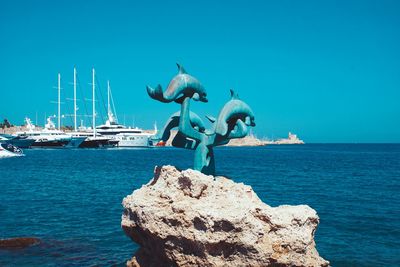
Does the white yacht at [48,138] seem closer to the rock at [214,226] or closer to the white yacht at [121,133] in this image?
the white yacht at [121,133]

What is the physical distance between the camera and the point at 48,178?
34.4m

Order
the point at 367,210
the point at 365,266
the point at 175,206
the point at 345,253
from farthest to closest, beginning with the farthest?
the point at 367,210
the point at 345,253
the point at 365,266
the point at 175,206

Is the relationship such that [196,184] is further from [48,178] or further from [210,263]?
[48,178]

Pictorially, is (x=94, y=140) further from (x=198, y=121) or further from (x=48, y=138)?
(x=198, y=121)

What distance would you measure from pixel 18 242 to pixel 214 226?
853 centimetres

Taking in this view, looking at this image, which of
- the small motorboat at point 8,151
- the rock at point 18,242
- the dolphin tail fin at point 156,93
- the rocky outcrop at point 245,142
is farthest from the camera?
the rocky outcrop at point 245,142

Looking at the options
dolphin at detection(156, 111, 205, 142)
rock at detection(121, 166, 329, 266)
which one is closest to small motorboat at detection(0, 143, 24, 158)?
dolphin at detection(156, 111, 205, 142)

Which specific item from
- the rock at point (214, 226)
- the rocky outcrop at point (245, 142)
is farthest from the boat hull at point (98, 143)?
the rock at point (214, 226)

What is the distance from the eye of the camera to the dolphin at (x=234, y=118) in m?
13.2

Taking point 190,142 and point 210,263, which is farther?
point 190,142

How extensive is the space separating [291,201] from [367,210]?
13.1 feet

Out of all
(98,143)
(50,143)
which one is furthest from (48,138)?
(98,143)

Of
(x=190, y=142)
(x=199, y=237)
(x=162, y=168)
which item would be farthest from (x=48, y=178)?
(x=199, y=237)

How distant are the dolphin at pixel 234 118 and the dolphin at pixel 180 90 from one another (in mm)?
914
